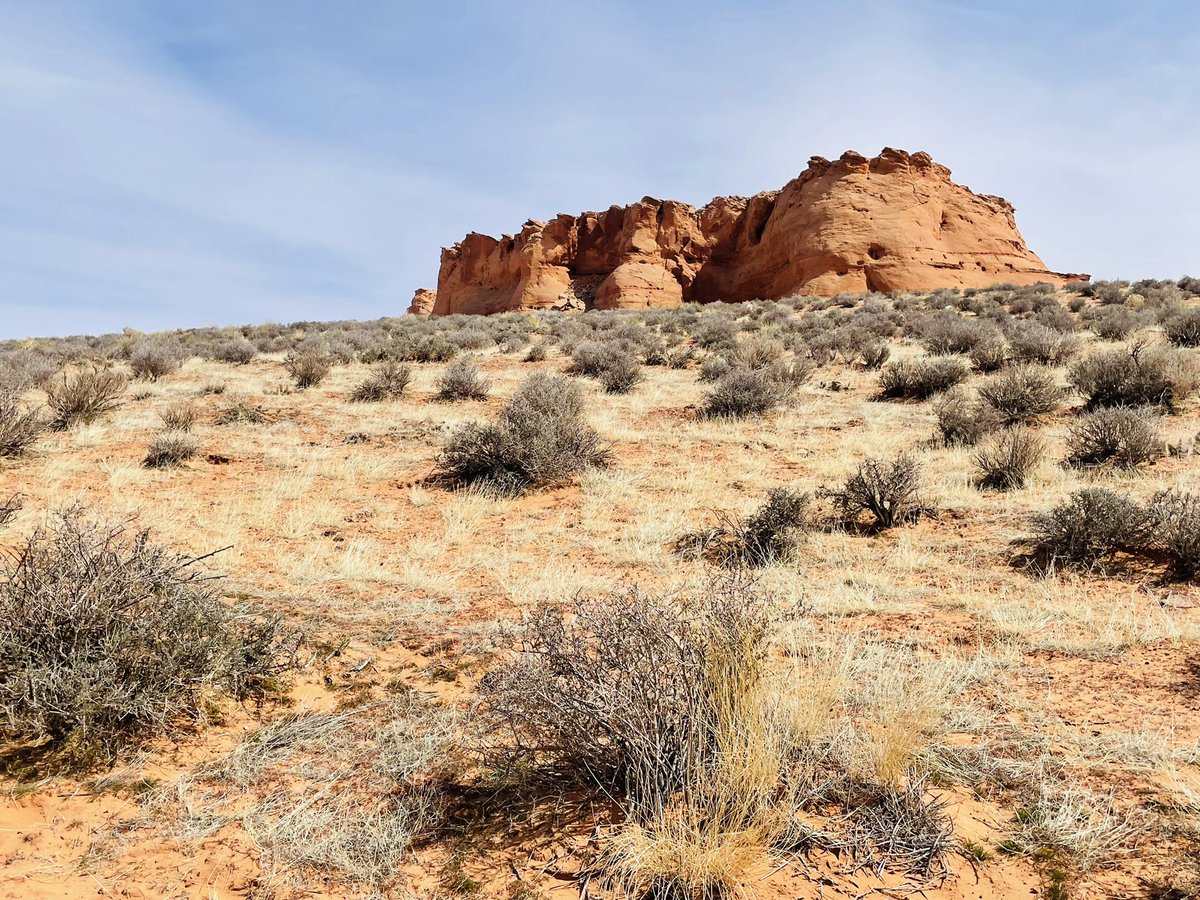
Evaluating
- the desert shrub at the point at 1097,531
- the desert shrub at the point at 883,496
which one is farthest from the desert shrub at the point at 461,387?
the desert shrub at the point at 1097,531

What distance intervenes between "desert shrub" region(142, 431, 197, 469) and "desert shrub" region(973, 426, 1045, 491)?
30.0 feet

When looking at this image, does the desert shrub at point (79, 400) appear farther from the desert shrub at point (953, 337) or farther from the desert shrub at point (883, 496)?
the desert shrub at point (953, 337)

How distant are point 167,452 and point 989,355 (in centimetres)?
1314

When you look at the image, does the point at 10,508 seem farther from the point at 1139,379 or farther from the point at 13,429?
the point at 1139,379

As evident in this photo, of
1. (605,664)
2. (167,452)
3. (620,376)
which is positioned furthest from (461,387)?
(605,664)

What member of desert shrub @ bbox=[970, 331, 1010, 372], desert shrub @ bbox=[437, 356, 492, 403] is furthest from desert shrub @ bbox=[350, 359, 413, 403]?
desert shrub @ bbox=[970, 331, 1010, 372]

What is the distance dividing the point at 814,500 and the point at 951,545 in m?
1.45

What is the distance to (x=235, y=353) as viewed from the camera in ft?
55.2

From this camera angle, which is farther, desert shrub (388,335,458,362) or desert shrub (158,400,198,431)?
desert shrub (388,335,458,362)

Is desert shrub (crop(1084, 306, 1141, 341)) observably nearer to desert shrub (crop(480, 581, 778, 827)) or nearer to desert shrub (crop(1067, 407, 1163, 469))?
desert shrub (crop(1067, 407, 1163, 469))

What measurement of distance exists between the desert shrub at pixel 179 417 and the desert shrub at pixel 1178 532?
1108 centimetres

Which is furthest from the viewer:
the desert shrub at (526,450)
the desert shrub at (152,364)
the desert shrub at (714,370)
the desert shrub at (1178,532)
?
the desert shrub at (152,364)

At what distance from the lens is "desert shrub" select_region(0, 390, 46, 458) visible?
7.88 metres

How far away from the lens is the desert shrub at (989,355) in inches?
→ 491
